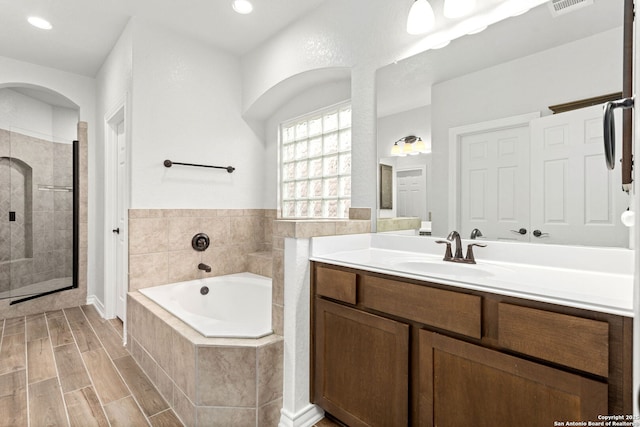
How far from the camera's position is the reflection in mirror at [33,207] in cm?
331

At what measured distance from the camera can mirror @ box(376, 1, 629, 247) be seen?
4.10 ft

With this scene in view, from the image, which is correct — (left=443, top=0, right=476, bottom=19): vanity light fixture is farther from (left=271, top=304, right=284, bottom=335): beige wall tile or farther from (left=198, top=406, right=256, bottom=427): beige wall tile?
(left=198, top=406, right=256, bottom=427): beige wall tile

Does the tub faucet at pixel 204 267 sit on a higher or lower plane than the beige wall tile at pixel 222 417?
higher

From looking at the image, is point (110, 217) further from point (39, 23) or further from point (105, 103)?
point (39, 23)

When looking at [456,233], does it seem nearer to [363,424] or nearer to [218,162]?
[363,424]

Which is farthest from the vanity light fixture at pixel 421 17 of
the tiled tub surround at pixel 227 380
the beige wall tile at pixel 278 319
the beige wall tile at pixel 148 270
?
the beige wall tile at pixel 148 270

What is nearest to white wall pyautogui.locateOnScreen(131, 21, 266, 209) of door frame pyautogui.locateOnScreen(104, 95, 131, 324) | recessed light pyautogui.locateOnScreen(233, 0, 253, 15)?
recessed light pyautogui.locateOnScreen(233, 0, 253, 15)

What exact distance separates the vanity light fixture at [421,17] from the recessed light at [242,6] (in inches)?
49.8

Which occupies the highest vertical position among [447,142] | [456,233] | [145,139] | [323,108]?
[323,108]

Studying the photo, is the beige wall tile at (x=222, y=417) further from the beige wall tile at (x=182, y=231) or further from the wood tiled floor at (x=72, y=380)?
the beige wall tile at (x=182, y=231)

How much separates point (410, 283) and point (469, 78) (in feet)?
3.57

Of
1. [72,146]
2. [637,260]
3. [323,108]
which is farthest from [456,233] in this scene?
[72,146]

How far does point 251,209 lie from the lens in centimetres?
326

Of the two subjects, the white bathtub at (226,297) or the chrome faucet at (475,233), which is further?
the white bathtub at (226,297)
